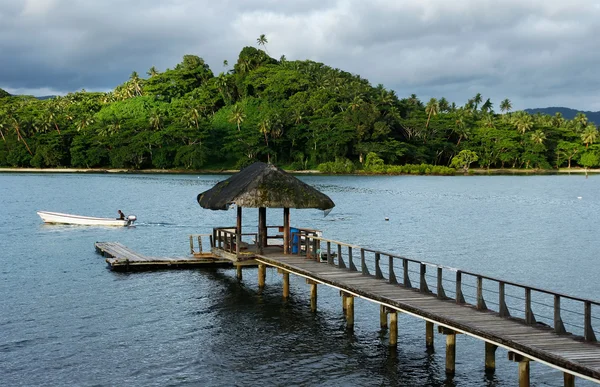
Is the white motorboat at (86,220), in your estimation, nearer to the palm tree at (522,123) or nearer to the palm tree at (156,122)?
the palm tree at (156,122)

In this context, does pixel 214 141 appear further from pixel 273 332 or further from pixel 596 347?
pixel 596 347

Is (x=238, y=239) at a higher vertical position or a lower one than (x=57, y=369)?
higher

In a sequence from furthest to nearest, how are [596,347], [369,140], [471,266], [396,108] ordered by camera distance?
1. [396,108]
2. [369,140]
3. [471,266]
4. [596,347]

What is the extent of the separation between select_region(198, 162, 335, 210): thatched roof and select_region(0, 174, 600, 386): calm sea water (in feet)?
14.0

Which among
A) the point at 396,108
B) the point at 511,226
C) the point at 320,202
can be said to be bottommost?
the point at 511,226

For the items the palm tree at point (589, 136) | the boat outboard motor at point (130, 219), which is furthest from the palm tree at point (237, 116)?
the boat outboard motor at point (130, 219)

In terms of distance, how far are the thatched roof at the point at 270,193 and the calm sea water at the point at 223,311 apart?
426 centimetres

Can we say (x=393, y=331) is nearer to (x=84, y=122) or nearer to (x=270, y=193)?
(x=270, y=193)

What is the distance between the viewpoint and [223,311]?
2797 centimetres

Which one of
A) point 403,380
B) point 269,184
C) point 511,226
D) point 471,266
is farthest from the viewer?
point 511,226

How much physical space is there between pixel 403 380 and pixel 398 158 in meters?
146

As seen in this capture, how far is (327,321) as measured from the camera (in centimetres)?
2617

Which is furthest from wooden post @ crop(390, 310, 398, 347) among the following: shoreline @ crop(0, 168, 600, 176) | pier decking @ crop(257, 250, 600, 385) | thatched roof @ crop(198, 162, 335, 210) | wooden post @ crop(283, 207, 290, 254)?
shoreline @ crop(0, 168, 600, 176)

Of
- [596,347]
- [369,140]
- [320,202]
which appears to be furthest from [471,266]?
[369,140]
